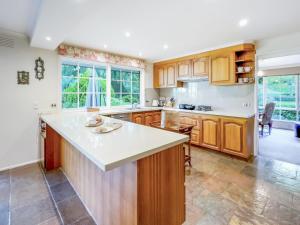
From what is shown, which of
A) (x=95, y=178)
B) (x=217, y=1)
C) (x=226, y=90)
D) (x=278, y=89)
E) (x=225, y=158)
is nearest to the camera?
(x=95, y=178)

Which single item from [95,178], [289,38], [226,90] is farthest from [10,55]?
[289,38]

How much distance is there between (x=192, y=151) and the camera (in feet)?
12.1

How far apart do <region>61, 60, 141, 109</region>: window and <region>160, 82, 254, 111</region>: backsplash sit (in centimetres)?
127

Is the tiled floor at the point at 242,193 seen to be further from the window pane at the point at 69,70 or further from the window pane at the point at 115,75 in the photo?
the window pane at the point at 69,70

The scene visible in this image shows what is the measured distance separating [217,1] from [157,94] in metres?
3.63

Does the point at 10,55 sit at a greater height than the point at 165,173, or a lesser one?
greater

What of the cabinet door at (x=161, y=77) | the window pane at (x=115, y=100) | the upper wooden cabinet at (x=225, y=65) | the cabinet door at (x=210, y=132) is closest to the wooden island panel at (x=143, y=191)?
the cabinet door at (x=210, y=132)

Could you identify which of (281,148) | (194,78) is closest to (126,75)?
(194,78)

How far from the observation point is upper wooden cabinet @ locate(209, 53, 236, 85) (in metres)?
3.40

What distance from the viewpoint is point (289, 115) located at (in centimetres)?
612

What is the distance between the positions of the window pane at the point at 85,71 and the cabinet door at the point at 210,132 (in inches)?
111

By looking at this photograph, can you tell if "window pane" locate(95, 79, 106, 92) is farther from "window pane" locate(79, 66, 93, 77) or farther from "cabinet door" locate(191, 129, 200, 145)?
"cabinet door" locate(191, 129, 200, 145)

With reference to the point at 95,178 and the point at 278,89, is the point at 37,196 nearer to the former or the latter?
the point at 95,178

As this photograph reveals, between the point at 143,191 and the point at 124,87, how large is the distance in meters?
3.81
